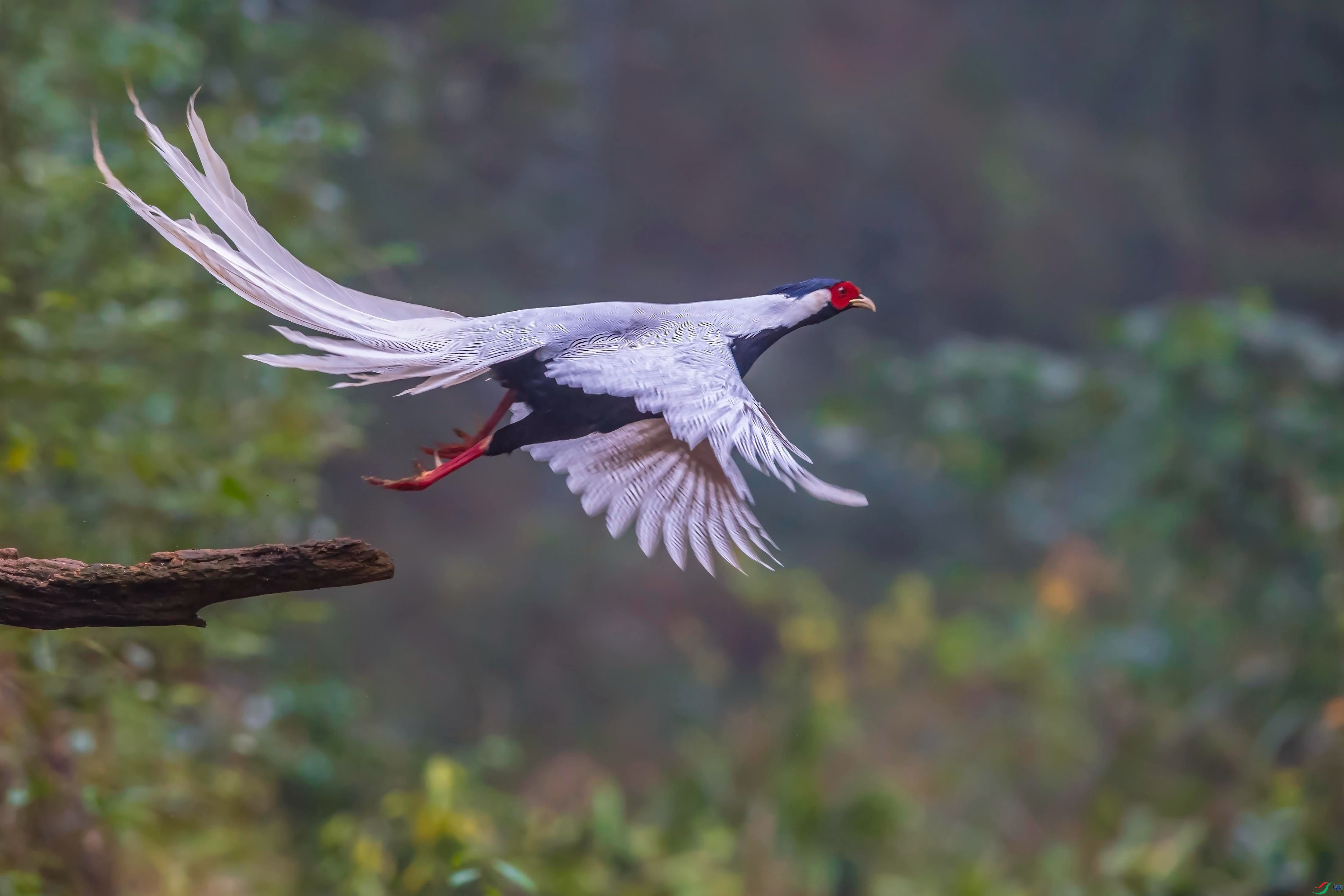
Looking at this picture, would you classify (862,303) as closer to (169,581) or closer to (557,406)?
(557,406)

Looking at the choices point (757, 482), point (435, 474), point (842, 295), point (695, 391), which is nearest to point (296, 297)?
point (435, 474)

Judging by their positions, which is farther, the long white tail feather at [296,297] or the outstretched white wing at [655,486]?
the outstretched white wing at [655,486]

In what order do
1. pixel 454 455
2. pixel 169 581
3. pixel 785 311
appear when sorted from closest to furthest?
1. pixel 169 581
2. pixel 785 311
3. pixel 454 455

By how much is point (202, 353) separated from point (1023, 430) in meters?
3.48

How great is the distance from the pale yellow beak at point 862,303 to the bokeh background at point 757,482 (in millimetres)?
890

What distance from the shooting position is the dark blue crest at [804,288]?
151 cm

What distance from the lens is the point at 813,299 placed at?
4.96ft

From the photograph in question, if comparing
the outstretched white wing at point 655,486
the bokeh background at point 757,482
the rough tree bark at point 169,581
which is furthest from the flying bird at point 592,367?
the bokeh background at point 757,482

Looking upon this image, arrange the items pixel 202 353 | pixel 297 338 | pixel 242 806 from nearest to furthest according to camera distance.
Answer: pixel 297 338 < pixel 202 353 < pixel 242 806

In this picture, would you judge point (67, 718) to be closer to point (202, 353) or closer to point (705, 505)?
point (202, 353)

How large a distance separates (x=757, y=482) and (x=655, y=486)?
3015 mm

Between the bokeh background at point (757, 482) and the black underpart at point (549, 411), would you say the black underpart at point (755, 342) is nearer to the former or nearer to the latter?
the black underpart at point (549, 411)

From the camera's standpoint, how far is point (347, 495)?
16.0ft

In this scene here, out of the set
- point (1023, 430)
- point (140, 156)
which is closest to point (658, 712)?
point (1023, 430)
